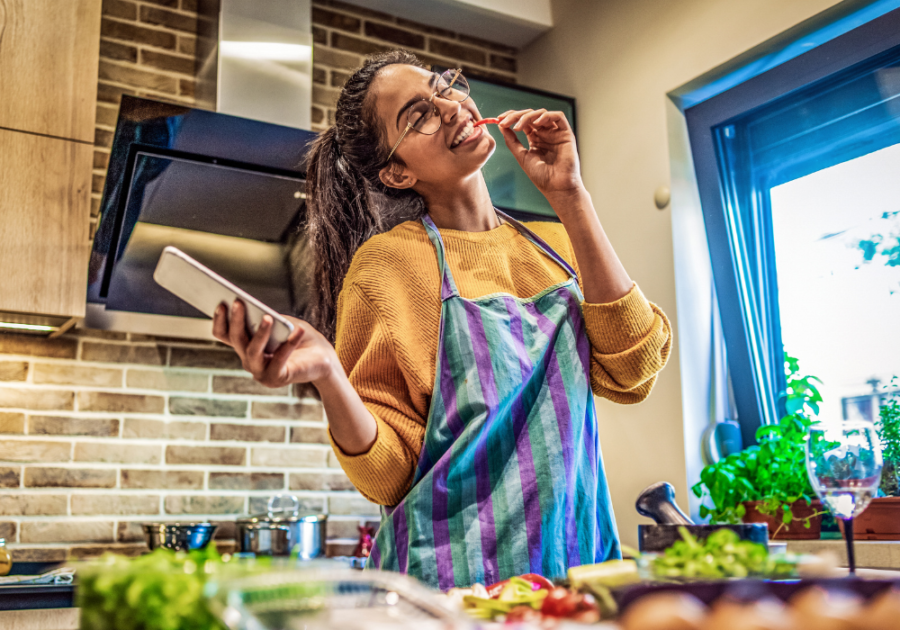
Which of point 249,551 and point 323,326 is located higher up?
point 323,326

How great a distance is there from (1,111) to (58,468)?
107 centimetres

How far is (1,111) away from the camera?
2248 millimetres

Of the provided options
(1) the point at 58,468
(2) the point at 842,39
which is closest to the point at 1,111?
(1) the point at 58,468

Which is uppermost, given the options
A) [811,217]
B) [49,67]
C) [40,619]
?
[49,67]

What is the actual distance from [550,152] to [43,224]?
1.67 meters

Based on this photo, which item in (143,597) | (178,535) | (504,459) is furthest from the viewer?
(178,535)

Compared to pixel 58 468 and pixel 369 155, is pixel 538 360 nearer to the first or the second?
pixel 369 155

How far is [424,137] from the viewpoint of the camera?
125cm

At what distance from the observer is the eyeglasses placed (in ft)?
4.10

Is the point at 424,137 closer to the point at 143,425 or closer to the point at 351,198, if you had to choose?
the point at 351,198

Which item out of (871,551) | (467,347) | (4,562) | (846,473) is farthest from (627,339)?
(4,562)

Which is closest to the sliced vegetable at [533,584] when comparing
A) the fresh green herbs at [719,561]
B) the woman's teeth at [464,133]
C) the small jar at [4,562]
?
the fresh green herbs at [719,561]

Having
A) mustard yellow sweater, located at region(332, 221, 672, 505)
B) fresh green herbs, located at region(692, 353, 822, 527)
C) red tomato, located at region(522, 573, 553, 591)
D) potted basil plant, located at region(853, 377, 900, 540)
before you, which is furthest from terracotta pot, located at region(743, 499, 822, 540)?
red tomato, located at region(522, 573, 553, 591)

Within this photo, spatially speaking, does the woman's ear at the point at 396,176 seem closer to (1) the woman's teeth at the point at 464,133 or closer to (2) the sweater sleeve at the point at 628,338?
(1) the woman's teeth at the point at 464,133
